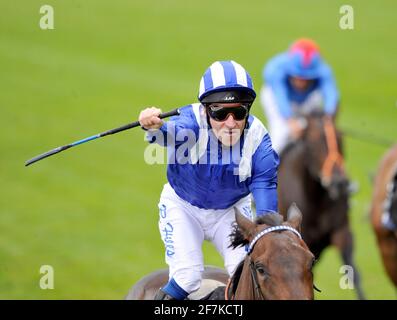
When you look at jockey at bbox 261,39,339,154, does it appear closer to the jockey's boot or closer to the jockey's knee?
the jockey's boot

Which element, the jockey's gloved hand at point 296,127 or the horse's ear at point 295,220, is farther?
the jockey's gloved hand at point 296,127

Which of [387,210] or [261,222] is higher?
[387,210]

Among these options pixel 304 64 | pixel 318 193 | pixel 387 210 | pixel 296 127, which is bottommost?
pixel 387 210

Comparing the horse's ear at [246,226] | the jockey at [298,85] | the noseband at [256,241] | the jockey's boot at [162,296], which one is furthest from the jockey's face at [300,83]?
the noseband at [256,241]

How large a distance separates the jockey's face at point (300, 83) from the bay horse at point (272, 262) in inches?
267

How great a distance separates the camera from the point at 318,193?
1052cm

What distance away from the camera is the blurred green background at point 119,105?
12.3 metres

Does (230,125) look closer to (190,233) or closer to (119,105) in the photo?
(190,233)

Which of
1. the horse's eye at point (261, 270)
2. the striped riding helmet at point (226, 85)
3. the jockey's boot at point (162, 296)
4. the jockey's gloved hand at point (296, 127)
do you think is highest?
the jockey's gloved hand at point (296, 127)

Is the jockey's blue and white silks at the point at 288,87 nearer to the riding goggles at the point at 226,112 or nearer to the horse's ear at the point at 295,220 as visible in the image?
the riding goggles at the point at 226,112

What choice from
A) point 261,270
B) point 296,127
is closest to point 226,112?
point 261,270

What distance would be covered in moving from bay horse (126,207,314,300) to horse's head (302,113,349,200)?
503cm

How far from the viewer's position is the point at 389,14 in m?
27.9

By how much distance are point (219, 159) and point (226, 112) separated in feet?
1.11
